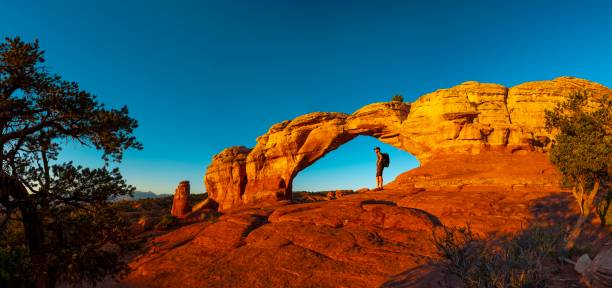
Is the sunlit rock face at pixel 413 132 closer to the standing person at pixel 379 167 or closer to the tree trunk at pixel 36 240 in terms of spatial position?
the standing person at pixel 379 167

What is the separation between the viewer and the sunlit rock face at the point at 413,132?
98.7 ft

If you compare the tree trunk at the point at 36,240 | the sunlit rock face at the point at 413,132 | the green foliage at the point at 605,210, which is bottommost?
the green foliage at the point at 605,210

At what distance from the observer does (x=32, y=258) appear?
25.5ft

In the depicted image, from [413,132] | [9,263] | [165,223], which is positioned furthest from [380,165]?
[9,263]

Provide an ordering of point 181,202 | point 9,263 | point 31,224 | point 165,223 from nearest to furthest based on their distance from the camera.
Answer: point 31,224, point 9,263, point 165,223, point 181,202

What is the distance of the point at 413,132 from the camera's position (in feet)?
111

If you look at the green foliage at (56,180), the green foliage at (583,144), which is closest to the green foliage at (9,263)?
the green foliage at (56,180)

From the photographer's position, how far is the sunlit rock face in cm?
3008

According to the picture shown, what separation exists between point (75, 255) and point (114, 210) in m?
2.01

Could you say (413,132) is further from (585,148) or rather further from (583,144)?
(585,148)

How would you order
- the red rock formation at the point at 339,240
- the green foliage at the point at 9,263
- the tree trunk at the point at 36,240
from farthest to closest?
the red rock formation at the point at 339,240
the green foliage at the point at 9,263
the tree trunk at the point at 36,240

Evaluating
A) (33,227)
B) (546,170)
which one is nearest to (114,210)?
(33,227)

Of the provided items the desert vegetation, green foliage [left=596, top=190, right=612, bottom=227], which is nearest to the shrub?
the desert vegetation

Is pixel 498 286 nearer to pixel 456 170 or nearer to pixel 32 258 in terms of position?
pixel 32 258
